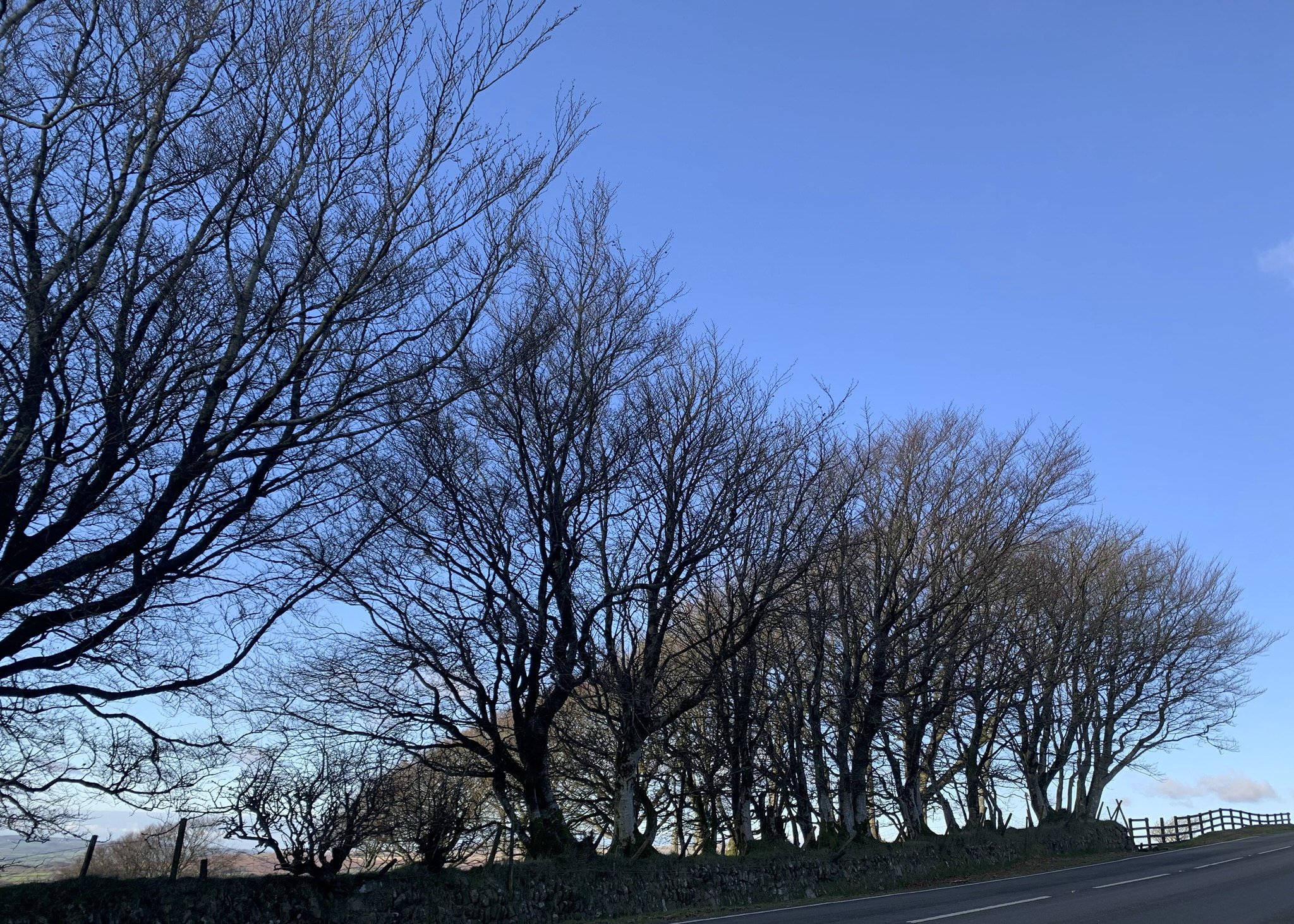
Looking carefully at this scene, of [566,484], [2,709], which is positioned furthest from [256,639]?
[566,484]

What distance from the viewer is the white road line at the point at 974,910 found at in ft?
42.3

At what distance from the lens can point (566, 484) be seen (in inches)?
715

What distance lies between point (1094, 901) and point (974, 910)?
8.08ft

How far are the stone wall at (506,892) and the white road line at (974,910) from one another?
173 inches

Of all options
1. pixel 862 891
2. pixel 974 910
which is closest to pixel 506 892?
pixel 974 910

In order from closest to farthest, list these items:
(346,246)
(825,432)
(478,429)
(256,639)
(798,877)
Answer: (346,246), (256,639), (478,429), (798,877), (825,432)

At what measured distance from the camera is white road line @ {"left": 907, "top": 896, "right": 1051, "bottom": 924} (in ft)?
42.3

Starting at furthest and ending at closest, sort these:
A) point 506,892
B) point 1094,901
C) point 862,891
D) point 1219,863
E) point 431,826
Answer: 1. point 1219,863
2. point 862,891
3. point 1094,901
4. point 506,892
5. point 431,826

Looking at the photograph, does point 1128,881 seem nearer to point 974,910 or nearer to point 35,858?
point 974,910

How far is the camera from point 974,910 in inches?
555

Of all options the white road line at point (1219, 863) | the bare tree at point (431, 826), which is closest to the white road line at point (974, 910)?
the bare tree at point (431, 826)

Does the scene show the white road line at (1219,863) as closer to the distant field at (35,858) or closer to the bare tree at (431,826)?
the bare tree at (431,826)

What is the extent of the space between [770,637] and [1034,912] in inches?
398

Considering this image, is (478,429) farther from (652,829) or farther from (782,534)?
(652,829)
